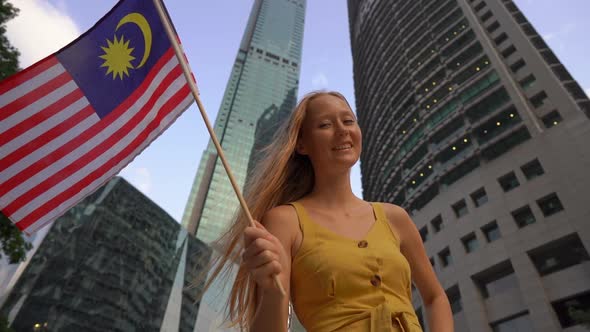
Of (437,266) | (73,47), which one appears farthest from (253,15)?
(73,47)

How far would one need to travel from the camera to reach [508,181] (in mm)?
25547

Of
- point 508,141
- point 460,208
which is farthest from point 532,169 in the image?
point 460,208

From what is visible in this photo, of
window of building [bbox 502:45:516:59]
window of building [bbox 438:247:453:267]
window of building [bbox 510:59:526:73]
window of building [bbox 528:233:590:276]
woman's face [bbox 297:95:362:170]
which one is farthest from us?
window of building [bbox 502:45:516:59]

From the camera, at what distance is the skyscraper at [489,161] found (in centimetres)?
2130

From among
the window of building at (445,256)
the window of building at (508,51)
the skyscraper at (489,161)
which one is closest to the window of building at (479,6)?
the skyscraper at (489,161)

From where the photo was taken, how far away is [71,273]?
32.1 m

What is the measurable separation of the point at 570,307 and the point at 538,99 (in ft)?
52.1

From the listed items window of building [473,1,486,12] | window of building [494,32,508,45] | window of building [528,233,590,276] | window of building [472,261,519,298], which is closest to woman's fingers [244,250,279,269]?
window of building [528,233,590,276]

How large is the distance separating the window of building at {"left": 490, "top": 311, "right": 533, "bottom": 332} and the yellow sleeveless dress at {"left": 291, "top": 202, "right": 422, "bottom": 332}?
23449 millimetres

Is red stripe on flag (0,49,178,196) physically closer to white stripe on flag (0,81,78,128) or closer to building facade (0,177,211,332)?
white stripe on flag (0,81,78,128)

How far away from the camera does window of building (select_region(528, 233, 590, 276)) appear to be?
20.9m

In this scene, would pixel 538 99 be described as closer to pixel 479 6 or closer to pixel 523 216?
pixel 523 216

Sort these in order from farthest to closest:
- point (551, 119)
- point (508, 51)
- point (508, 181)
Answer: point (508, 51) → point (551, 119) → point (508, 181)

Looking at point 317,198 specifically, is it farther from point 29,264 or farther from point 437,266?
point 29,264
